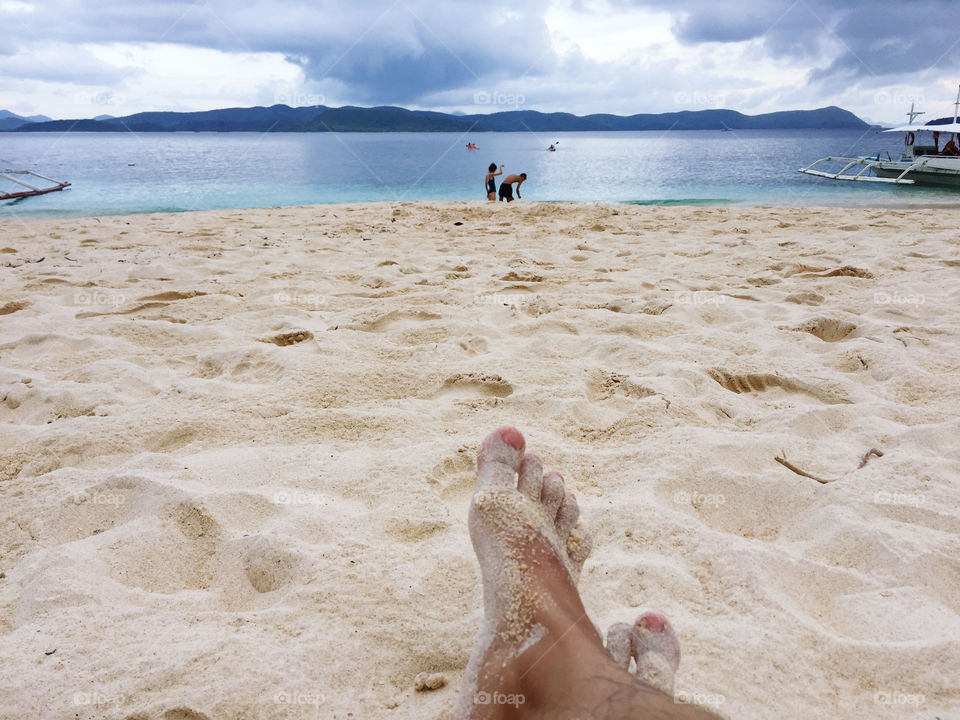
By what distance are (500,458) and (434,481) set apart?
507 mm

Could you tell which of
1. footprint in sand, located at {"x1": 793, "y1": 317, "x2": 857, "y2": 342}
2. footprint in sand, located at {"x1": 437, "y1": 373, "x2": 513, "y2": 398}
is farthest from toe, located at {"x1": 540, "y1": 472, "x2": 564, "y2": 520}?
footprint in sand, located at {"x1": 793, "y1": 317, "x2": 857, "y2": 342}

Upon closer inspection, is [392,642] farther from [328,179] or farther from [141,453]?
[328,179]

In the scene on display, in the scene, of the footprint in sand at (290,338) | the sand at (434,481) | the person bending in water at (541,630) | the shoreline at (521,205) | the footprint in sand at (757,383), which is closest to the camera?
the person bending in water at (541,630)

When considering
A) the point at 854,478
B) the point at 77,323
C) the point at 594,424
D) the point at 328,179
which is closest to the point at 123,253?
the point at 77,323

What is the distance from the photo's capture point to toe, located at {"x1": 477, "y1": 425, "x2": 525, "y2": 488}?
1.38 metres

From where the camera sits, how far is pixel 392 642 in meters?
1.27

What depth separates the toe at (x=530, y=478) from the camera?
4.57 feet

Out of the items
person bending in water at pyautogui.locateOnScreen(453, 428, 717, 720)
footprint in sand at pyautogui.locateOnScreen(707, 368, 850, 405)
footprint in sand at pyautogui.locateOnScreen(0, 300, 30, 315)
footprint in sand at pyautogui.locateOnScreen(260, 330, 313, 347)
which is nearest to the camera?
person bending in water at pyautogui.locateOnScreen(453, 428, 717, 720)

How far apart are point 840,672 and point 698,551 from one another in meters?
0.40

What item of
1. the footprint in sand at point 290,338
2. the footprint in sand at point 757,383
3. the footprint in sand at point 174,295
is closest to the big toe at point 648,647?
the footprint in sand at point 757,383

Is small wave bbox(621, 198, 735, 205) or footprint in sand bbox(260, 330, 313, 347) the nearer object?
footprint in sand bbox(260, 330, 313, 347)

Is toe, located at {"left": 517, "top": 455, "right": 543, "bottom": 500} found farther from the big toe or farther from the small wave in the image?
the small wave

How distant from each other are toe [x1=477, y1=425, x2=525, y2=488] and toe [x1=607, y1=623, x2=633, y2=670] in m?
0.37

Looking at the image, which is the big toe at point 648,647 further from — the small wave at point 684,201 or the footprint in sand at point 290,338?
the small wave at point 684,201
